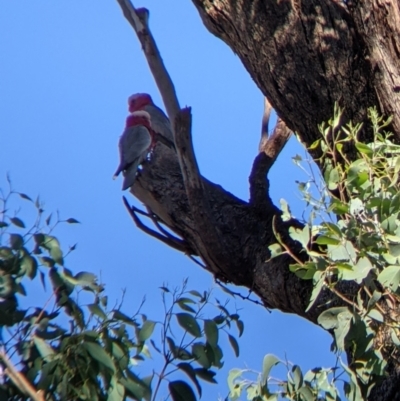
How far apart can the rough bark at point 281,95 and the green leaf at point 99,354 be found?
0.76 meters

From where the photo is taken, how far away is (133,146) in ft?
12.8

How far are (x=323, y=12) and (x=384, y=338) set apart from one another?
1.20 m

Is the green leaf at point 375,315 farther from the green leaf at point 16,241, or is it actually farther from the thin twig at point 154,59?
the thin twig at point 154,59

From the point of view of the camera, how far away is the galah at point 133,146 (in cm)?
357

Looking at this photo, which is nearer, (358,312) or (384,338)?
(358,312)

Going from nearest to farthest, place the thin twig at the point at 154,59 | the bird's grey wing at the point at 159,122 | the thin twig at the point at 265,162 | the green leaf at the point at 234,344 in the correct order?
the green leaf at the point at 234,344, the thin twig at the point at 154,59, the thin twig at the point at 265,162, the bird's grey wing at the point at 159,122

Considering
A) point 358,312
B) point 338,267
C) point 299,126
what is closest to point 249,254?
point 299,126

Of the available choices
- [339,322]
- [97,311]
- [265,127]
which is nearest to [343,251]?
[339,322]

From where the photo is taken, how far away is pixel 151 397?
1.90 m

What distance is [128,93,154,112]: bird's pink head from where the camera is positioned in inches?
223

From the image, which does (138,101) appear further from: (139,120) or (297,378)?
(297,378)

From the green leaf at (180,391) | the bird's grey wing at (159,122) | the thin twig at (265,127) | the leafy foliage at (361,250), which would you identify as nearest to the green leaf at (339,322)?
the leafy foliage at (361,250)

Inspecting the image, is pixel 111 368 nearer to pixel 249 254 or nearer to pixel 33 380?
pixel 33 380

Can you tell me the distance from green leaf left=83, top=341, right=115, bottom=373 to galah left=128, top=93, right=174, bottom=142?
9.12ft
